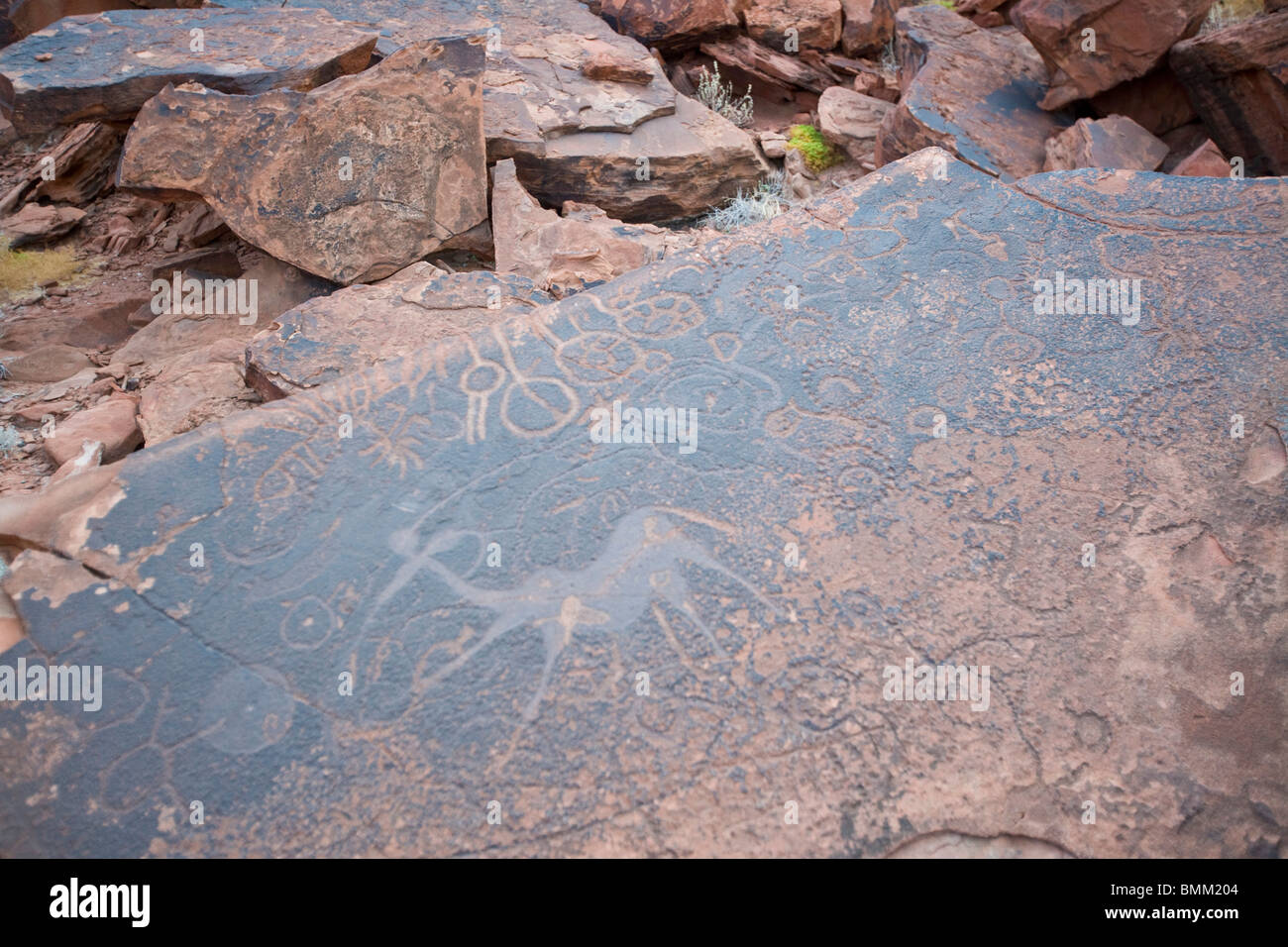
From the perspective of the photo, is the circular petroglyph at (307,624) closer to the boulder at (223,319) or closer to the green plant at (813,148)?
the boulder at (223,319)

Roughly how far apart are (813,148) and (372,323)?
295 centimetres

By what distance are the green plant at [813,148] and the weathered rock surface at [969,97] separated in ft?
1.18

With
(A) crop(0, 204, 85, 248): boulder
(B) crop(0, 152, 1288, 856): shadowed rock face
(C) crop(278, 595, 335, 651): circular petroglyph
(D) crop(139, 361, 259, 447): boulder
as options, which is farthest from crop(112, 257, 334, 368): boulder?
(C) crop(278, 595, 335, 651): circular petroglyph

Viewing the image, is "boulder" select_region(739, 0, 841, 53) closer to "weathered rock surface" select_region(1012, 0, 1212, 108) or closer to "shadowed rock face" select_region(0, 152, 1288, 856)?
"weathered rock surface" select_region(1012, 0, 1212, 108)

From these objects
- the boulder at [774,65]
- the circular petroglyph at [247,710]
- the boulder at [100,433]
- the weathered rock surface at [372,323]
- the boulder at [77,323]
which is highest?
the boulder at [774,65]

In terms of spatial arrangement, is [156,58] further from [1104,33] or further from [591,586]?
[1104,33]

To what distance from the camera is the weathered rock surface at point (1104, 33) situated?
365 cm

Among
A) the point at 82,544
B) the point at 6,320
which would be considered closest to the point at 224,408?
the point at 82,544

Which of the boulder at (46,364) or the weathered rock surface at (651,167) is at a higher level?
the weathered rock surface at (651,167)

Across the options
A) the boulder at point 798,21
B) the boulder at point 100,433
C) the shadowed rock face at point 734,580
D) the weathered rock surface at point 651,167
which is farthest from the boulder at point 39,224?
the boulder at point 798,21

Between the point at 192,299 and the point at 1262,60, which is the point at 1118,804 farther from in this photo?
the point at 192,299

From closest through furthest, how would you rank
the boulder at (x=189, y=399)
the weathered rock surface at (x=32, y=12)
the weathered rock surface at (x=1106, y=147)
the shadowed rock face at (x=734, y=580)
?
the shadowed rock face at (x=734, y=580) → the boulder at (x=189, y=399) → the weathered rock surface at (x=1106, y=147) → the weathered rock surface at (x=32, y=12)

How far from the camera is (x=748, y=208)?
4238 mm

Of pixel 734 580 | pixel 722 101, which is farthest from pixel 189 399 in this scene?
pixel 722 101
